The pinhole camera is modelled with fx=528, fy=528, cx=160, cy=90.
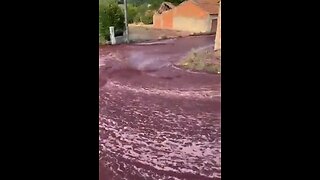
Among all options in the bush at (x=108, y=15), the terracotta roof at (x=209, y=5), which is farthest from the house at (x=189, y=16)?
the bush at (x=108, y=15)

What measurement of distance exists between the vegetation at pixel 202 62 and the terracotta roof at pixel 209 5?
0.11 meters

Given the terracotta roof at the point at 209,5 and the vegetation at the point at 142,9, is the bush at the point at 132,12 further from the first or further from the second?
the terracotta roof at the point at 209,5

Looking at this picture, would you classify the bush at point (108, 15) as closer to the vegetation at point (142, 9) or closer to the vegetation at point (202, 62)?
the vegetation at point (142, 9)

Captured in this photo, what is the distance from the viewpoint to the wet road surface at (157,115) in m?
1.45

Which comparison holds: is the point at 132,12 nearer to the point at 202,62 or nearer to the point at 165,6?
the point at 165,6

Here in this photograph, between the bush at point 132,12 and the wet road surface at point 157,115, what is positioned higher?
the bush at point 132,12

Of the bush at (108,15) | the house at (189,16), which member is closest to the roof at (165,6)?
the house at (189,16)

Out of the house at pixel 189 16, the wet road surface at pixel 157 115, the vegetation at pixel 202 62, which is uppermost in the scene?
the house at pixel 189 16

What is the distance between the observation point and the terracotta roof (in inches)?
57.9
